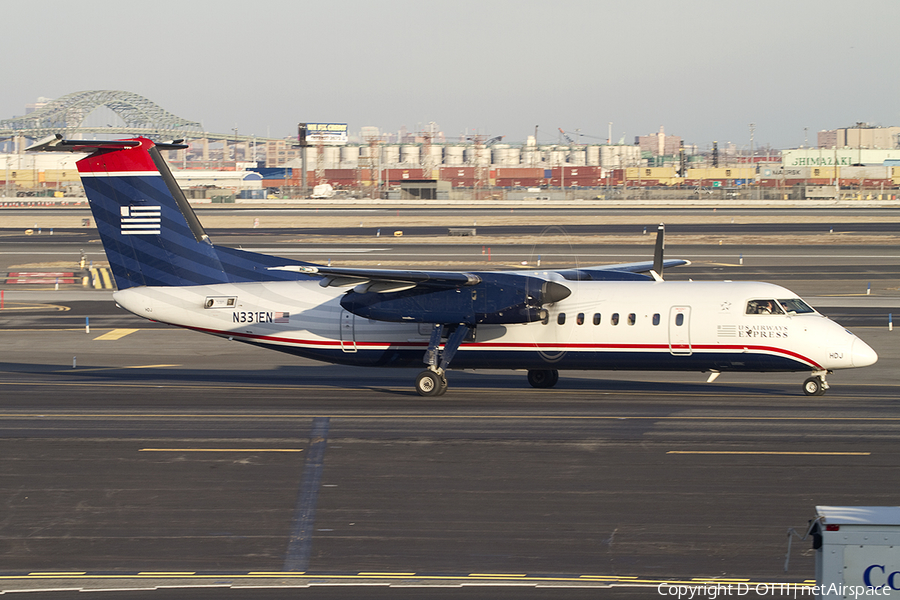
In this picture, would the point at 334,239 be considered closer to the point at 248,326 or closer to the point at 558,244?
the point at 558,244

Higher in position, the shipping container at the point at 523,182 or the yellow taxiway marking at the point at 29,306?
the shipping container at the point at 523,182

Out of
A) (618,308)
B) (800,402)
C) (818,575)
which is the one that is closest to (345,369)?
(618,308)

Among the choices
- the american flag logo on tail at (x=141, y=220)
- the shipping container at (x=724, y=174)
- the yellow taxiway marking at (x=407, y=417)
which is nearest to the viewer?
the yellow taxiway marking at (x=407, y=417)

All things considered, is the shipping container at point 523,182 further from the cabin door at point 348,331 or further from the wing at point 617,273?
the cabin door at point 348,331

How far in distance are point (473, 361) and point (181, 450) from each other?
26.6ft

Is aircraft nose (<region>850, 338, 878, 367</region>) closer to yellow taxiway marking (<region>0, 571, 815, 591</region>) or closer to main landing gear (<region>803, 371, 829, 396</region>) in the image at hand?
main landing gear (<region>803, 371, 829, 396</region>)

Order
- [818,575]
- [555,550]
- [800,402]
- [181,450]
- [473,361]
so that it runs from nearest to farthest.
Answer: [818,575], [555,550], [181,450], [800,402], [473,361]

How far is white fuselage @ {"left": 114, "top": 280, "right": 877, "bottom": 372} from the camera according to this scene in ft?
66.0

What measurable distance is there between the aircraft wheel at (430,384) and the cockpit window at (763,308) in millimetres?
7664

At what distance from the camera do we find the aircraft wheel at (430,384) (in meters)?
21.1

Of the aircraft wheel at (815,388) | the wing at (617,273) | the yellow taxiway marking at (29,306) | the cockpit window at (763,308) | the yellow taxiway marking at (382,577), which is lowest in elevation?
the yellow taxiway marking at (382,577)

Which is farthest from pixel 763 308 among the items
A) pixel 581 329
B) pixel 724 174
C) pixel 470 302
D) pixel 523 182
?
pixel 523 182

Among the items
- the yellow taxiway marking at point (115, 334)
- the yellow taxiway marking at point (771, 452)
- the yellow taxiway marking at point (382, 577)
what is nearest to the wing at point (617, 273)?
the yellow taxiway marking at point (771, 452)

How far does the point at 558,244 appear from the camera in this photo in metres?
64.9
